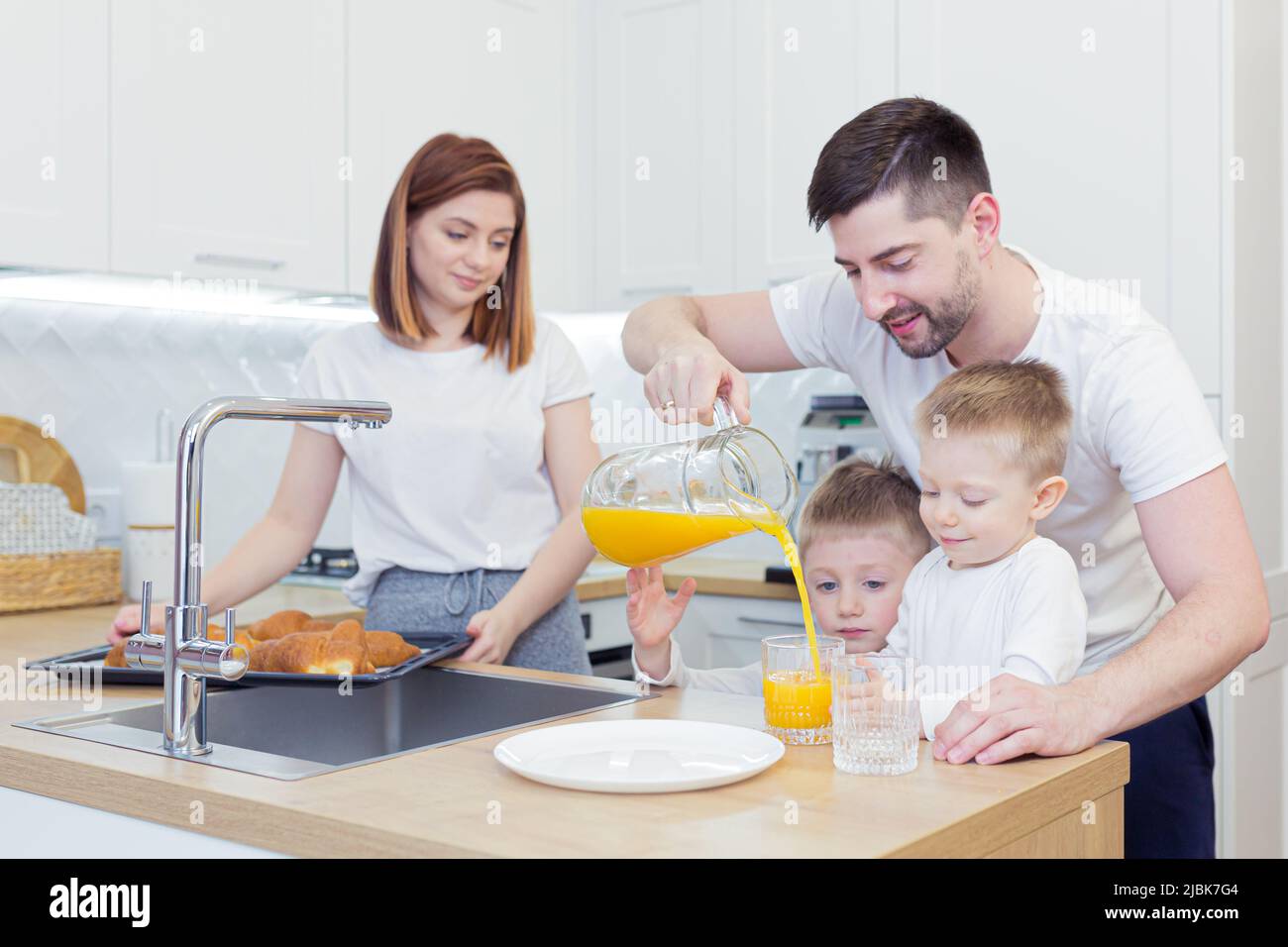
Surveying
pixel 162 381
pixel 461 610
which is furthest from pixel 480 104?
pixel 461 610

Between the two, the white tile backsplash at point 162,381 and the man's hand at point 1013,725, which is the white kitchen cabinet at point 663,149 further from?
the man's hand at point 1013,725

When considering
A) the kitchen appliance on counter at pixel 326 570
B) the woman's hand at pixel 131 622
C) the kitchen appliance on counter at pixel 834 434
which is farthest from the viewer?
the kitchen appliance on counter at pixel 834 434

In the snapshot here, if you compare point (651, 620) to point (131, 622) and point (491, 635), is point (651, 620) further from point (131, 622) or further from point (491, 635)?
point (131, 622)

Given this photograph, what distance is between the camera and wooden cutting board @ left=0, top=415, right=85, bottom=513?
2506 millimetres

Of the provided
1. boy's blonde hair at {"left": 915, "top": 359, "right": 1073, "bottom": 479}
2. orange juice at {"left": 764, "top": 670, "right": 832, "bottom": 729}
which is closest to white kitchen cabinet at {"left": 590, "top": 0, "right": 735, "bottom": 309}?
boy's blonde hair at {"left": 915, "top": 359, "right": 1073, "bottom": 479}

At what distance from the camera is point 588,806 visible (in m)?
0.94

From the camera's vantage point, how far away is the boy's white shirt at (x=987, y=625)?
121cm

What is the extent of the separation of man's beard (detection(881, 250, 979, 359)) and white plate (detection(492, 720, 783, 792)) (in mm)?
548

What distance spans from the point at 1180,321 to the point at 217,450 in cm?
198

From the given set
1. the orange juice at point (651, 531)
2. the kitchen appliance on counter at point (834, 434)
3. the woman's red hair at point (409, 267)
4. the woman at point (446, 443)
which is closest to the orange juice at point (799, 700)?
the orange juice at point (651, 531)

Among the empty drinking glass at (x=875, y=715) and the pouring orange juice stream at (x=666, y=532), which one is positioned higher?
the pouring orange juice stream at (x=666, y=532)

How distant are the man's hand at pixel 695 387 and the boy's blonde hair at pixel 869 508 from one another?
375 mm

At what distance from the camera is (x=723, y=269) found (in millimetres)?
3047
